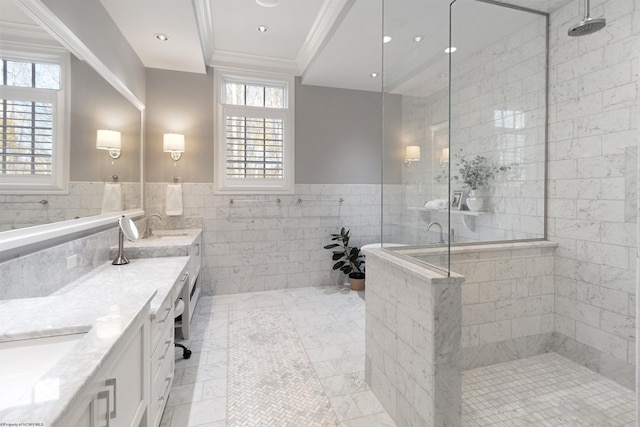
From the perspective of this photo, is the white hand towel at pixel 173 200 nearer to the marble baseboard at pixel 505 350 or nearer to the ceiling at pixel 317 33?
the ceiling at pixel 317 33

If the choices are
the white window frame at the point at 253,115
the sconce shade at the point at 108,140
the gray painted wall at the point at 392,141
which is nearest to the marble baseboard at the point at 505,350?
the gray painted wall at the point at 392,141

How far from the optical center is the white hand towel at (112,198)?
2.46 meters

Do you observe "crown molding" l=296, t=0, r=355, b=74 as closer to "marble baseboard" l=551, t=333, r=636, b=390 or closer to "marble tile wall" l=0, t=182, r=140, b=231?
"marble tile wall" l=0, t=182, r=140, b=231

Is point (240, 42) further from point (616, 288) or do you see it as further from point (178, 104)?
point (616, 288)

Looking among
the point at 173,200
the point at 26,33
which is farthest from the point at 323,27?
the point at 173,200

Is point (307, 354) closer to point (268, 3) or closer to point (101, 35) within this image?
point (101, 35)

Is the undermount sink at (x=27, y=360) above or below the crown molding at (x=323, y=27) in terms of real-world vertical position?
below

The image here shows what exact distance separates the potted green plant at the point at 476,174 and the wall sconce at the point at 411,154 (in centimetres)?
58

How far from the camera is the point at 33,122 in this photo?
1.46 m

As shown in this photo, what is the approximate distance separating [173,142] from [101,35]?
1376 millimetres

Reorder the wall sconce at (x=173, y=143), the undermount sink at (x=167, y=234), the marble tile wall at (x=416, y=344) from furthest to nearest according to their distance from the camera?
the wall sconce at (x=173, y=143) → the undermount sink at (x=167, y=234) → the marble tile wall at (x=416, y=344)

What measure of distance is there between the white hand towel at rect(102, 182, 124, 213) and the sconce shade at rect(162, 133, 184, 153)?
100 centimetres

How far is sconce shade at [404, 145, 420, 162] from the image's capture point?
2305 millimetres

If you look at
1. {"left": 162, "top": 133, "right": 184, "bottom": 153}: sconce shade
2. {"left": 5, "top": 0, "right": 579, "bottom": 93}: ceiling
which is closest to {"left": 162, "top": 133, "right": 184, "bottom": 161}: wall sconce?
{"left": 162, "top": 133, "right": 184, "bottom": 153}: sconce shade
